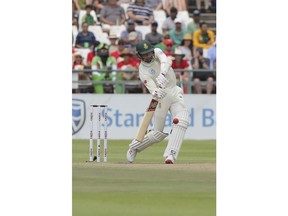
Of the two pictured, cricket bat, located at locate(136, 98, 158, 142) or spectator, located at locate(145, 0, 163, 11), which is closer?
cricket bat, located at locate(136, 98, 158, 142)

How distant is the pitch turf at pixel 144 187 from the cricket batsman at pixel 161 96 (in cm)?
29

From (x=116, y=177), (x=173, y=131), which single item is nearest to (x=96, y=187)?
(x=116, y=177)

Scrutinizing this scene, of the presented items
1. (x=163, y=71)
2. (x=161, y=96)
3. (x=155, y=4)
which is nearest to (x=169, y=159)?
(x=161, y=96)

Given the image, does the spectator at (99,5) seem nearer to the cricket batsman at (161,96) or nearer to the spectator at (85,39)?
the spectator at (85,39)

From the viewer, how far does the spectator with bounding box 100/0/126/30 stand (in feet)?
83.3

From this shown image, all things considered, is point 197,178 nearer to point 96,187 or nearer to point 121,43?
point 96,187

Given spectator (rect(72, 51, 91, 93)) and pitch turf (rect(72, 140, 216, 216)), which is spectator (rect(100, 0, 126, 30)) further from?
pitch turf (rect(72, 140, 216, 216))

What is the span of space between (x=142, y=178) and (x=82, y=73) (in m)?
9.84

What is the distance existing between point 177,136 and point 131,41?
8987 mm

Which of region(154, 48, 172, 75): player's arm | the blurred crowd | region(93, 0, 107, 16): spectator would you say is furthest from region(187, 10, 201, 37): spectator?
region(154, 48, 172, 75): player's arm

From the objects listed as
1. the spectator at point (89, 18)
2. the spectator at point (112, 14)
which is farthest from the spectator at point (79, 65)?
the spectator at point (112, 14)

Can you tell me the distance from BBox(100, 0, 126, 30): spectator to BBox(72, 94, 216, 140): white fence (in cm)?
242

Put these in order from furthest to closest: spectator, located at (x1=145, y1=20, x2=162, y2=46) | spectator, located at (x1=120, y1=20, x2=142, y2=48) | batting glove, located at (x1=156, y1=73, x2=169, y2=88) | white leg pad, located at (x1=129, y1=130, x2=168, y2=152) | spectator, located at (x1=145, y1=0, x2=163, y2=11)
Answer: spectator, located at (x1=145, y1=0, x2=163, y2=11)
spectator, located at (x1=120, y1=20, x2=142, y2=48)
spectator, located at (x1=145, y1=20, x2=162, y2=46)
white leg pad, located at (x1=129, y1=130, x2=168, y2=152)
batting glove, located at (x1=156, y1=73, x2=169, y2=88)
